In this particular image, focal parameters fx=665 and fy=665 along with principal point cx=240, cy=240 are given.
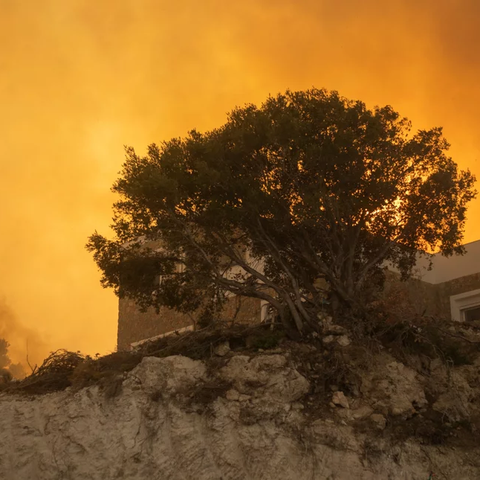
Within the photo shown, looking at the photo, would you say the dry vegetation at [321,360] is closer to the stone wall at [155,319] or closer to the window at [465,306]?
the stone wall at [155,319]

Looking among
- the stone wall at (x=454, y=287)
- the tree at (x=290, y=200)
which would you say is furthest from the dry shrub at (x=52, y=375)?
the stone wall at (x=454, y=287)

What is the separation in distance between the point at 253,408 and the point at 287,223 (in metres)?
5.67

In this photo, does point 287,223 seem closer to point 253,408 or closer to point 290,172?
point 290,172

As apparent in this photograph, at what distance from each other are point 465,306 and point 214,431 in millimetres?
14077

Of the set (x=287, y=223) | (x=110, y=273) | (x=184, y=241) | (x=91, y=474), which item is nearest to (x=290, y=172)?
(x=287, y=223)

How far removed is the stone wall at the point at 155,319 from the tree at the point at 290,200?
541cm

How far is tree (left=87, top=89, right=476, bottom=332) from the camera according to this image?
61.3 feet

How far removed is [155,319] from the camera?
29.5m

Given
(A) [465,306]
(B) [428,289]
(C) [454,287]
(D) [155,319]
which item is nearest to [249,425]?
(B) [428,289]

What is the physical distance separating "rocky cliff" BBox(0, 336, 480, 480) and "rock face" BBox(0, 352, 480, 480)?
1.0 inches

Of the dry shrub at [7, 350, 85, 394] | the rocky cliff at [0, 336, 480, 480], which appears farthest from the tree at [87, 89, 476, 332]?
the dry shrub at [7, 350, 85, 394]

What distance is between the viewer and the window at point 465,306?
25.8 metres

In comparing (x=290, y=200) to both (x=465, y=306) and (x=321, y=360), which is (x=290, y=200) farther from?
(x=465, y=306)

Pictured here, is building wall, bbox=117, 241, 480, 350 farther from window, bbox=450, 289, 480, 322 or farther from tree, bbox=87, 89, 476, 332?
tree, bbox=87, 89, 476, 332
